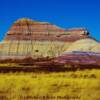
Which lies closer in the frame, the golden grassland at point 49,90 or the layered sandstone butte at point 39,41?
the golden grassland at point 49,90

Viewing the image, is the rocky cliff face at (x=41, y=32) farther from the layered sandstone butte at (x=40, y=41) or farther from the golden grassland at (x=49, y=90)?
the golden grassland at (x=49, y=90)

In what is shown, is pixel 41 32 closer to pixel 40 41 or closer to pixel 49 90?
pixel 40 41

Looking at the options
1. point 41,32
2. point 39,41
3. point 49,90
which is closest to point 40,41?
point 39,41

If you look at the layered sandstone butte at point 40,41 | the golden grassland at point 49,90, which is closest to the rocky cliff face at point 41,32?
the layered sandstone butte at point 40,41

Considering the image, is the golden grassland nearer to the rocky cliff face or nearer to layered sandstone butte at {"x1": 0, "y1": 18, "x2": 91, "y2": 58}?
layered sandstone butte at {"x1": 0, "y1": 18, "x2": 91, "y2": 58}

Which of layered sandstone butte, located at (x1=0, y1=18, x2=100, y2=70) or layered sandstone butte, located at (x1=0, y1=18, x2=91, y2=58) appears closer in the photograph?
layered sandstone butte, located at (x1=0, y1=18, x2=100, y2=70)

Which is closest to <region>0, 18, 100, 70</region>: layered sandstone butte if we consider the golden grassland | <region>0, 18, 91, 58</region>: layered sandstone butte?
<region>0, 18, 91, 58</region>: layered sandstone butte

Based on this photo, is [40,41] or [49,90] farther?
[40,41]

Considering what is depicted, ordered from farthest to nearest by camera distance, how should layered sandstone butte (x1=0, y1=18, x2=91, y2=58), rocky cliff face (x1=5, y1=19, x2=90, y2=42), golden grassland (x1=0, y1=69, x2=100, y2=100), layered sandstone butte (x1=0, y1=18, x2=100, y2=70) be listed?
Result: rocky cliff face (x1=5, y1=19, x2=90, y2=42)
layered sandstone butte (x1=0, y1=18, x2=91, y2=58)
layered sandstone butte (x1=0, y1=18, x2=100, y2=70)
golden grassland (x1=0, y1=69, x2=100, y2=100)

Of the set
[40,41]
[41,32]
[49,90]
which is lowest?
[49,90]

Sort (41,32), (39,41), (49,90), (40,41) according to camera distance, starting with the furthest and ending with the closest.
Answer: (41,32)
(39,41)
(40,41)
(49,90)

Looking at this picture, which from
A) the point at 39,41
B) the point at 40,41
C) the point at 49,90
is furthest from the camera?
the point at 39,41

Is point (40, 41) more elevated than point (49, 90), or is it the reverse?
point (40, 41)

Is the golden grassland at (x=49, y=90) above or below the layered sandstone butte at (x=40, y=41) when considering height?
below
